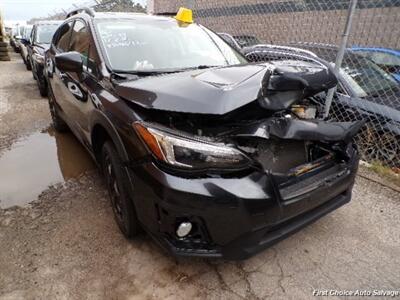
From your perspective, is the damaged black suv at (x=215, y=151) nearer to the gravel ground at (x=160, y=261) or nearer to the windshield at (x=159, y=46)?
the windshield at (x=159, y=46)

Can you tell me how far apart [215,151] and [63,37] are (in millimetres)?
3255

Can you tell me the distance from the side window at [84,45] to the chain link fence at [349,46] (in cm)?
234

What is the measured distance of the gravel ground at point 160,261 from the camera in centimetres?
213

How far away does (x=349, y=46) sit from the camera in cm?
574

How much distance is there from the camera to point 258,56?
5.62 m

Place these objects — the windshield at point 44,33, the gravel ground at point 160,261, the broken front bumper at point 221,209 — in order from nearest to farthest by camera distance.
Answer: the broken front bumper at point 221,209 → the gravel ground at point 160,261 → the windshield at point 44,33

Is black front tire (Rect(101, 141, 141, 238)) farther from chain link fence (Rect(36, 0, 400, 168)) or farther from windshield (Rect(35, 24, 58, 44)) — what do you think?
windshield (Rect(35, 24, 58, 44))

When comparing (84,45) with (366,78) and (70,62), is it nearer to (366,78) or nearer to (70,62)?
(70,62)

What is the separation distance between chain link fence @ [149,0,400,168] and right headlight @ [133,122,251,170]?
6.53ft

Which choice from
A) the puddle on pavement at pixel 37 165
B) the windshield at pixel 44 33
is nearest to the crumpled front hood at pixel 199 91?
the puddle on pavement at pixel 37 165

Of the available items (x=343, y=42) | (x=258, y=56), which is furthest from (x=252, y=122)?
(x=258, y=56)

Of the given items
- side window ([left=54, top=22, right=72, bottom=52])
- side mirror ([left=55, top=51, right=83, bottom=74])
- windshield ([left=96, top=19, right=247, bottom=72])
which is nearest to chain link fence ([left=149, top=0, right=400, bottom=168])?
windshield ([left=96, top=19, right=247, bottom=72])

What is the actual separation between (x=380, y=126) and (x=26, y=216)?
4173 mm

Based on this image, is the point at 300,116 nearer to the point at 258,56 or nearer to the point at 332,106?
the point at 332,106
